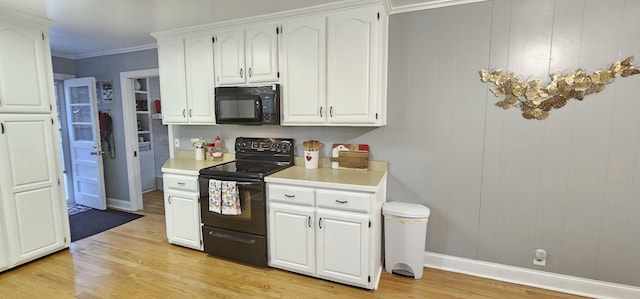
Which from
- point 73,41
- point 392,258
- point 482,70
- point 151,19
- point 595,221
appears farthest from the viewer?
point 73,41

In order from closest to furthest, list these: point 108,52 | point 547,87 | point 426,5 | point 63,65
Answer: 1. point 547,87
2. point 426,5
3. point 108,52
4. point 63,65

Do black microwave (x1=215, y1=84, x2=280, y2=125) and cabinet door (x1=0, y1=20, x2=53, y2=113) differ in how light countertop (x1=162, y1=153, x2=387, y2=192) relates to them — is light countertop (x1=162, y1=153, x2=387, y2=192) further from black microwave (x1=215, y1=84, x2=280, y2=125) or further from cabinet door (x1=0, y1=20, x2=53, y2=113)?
cabinet door (x1=0, y1=20, x2=53, y2=113)

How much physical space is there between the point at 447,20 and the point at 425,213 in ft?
5.38

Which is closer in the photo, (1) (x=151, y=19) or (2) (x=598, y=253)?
(2) (x=598, y=253)

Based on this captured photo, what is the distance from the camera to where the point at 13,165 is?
263 centimetres

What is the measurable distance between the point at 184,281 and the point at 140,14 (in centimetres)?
242

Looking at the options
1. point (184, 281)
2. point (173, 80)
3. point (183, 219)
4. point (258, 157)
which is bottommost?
point (184, 281)

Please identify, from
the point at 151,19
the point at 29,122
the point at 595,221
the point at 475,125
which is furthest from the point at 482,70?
the point at 29,122

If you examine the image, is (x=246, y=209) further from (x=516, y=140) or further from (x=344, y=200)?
(x=516, y=140)

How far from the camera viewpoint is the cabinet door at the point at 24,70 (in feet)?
8.39

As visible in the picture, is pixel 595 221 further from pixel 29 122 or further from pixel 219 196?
pixel 29 122

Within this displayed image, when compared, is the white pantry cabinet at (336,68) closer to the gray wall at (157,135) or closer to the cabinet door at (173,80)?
the cabinet door at (173,80)

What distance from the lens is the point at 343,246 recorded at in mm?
2336

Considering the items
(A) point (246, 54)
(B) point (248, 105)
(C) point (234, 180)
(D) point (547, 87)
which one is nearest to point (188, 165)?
(C) point (234, 180)
